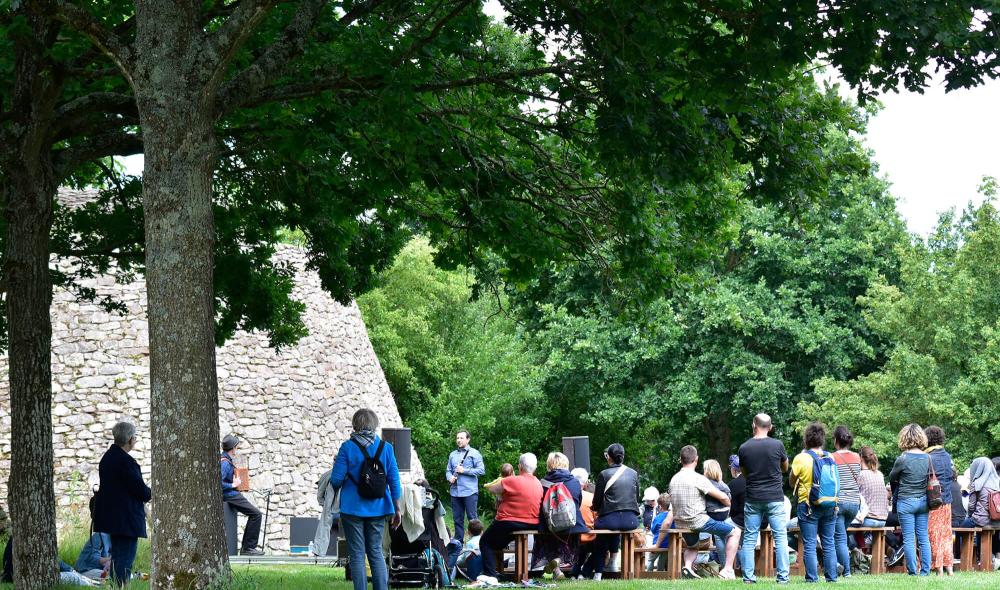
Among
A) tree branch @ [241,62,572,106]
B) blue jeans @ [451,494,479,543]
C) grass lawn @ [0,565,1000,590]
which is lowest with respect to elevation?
grass lawn @ [0,565,1000,590]

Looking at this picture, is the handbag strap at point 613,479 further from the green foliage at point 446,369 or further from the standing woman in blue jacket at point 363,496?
the green foliage at point 446,369

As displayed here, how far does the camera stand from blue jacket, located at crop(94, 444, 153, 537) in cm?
1072

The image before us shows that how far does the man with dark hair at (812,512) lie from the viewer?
477 inches

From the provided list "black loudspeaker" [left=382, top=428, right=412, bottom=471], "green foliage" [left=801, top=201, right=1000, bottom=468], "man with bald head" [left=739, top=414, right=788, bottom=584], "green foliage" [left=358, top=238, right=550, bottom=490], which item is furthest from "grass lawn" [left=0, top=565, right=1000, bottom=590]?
"green foliage" [left=358, top=238, right=550, bottom=490]

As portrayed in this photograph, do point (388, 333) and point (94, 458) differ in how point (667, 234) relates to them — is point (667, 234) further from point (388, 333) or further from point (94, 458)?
point (388, 333)

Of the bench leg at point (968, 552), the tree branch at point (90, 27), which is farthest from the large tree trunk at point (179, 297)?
the bench leg at point (968, 552)

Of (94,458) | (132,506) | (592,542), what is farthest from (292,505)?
(132,506)

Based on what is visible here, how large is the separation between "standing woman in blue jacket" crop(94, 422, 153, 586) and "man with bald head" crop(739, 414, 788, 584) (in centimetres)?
605

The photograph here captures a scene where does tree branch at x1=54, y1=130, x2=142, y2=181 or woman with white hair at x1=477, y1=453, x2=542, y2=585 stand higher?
tree branch at x1=54, y1=130, x2=142, y2=181

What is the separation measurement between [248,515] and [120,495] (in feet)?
23.6

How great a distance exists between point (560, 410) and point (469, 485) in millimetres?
24045

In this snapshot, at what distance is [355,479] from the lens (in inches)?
394

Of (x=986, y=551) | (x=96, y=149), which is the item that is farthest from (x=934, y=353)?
(x=96, y=149)

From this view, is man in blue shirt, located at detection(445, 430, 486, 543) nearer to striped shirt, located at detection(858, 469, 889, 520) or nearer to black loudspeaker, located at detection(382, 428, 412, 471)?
black loudspeaker, located at detection(382, 428, 412, 471)
